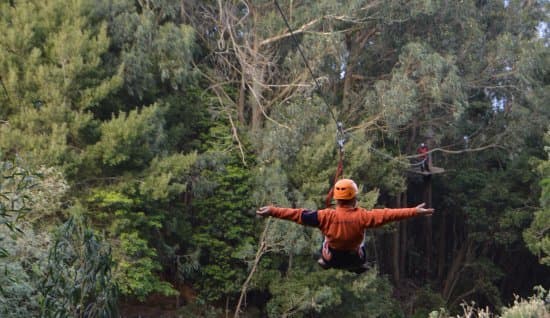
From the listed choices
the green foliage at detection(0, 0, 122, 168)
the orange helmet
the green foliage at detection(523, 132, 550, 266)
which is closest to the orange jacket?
the orange helmet

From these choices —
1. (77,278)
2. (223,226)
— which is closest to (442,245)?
(223,226)

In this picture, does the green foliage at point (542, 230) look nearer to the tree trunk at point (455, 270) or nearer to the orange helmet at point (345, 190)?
the tree trunk at point (455, 270)

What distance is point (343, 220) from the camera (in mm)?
5367

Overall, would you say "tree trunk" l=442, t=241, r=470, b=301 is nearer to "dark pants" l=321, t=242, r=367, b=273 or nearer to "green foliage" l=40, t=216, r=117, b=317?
"green foliage" l=40, t=216, r=117, b=317

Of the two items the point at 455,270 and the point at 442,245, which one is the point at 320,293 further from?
the point at 442,245

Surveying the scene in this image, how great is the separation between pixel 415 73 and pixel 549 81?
5589 millimetres

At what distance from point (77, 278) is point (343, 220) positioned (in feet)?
8.98

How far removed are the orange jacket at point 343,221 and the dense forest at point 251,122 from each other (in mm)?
6274

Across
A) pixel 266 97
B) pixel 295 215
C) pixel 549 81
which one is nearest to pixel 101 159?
pixel 266 97

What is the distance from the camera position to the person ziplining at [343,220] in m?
5.07

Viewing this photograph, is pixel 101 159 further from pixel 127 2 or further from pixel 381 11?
Result: pixel 381 11

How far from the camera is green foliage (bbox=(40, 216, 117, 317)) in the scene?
21.6ft

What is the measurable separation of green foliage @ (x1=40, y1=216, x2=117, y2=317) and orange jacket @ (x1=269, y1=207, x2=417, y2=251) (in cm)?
237

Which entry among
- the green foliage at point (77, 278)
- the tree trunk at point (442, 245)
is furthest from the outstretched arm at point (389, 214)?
the tree trunk at point (442, 245)
